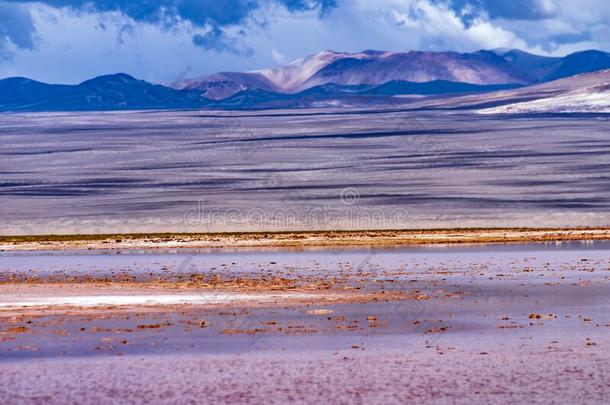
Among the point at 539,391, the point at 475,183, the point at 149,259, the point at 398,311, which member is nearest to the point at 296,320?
the point at 398,311

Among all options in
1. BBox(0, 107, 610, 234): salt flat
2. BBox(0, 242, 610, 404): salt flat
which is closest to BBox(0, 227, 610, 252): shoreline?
BBox(0, 107, 610, 234): salt flat

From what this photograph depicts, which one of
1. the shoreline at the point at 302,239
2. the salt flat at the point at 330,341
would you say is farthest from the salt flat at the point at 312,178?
the salt flat at the point at 330,341

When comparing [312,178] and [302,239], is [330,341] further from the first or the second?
[312,178]

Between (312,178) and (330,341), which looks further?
(312,178)

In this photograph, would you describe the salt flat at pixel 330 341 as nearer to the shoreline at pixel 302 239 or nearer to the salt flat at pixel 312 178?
the shoreline at pixel 302 239

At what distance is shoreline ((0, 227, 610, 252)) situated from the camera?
5438 cm

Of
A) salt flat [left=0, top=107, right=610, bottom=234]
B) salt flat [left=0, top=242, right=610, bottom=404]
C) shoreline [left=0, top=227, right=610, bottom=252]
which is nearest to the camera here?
salt flat [left=0, top=242, right=610, bottom=404]

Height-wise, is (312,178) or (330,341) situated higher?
(312,178)

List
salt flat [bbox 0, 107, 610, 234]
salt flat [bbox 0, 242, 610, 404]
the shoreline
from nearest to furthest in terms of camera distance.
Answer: salt flat [bbox 0, 242, 610, 404] < the shoreline < salt flat [bbox 0, 107, 610, 234]

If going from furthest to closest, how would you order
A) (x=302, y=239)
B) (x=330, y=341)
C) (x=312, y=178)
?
(x=312, y=178) → (x=302, y=239) → (x=330, y=341)

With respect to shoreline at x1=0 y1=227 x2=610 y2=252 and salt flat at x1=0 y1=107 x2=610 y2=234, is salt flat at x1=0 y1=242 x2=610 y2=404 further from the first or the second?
salt flat at x1=0 y1=107 x2=610 y2=234

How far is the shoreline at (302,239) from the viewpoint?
5438 cm

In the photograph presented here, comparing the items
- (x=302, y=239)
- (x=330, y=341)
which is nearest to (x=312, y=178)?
(x=302, y=239)

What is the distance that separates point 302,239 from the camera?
186 feet
